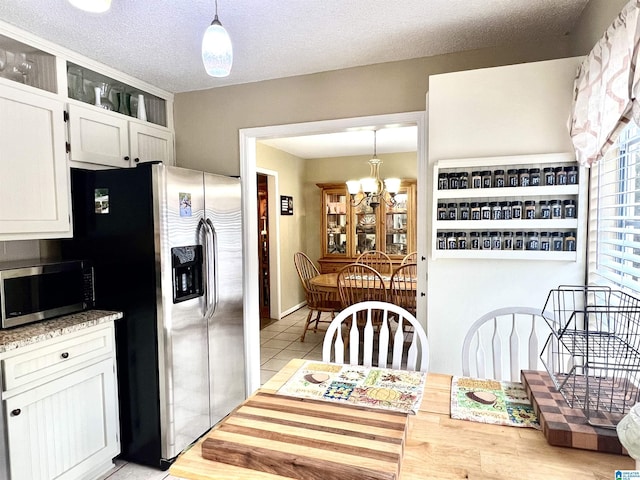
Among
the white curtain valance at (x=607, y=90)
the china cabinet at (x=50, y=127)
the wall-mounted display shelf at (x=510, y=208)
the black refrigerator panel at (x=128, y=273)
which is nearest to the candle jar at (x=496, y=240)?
the wall-mounted display shelf at (x=510, y=208)

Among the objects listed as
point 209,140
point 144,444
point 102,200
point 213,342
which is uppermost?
point 209,140

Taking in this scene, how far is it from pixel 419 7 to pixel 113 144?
2.07m

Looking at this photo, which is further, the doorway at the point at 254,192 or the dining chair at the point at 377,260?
the dining chair at the point at 377,260

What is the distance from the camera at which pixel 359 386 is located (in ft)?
4.49

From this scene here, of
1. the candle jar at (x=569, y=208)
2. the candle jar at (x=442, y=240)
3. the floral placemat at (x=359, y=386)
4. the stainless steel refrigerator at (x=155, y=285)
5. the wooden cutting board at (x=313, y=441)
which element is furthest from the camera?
the stainless steel refrigerator at (x=155, y=285)

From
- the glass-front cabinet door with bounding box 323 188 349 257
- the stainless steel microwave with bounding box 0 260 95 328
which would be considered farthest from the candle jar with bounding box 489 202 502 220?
the glass-front cabinet door with bounding box 323 188 349 257

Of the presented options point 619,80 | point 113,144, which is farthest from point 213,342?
point 619,80

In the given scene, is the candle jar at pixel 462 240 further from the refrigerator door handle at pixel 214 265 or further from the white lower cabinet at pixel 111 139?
the white lower cabinet at pixel 111 139

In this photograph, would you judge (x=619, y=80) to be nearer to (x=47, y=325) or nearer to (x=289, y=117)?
(x=289, y=117)

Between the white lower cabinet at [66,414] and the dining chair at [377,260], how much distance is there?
379 centimetres

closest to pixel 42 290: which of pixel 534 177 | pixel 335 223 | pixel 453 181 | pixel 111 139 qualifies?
pixel 111 139

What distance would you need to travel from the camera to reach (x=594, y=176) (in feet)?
5.74

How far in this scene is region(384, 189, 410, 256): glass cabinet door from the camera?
A: 590 cm

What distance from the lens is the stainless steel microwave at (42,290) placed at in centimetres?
182
